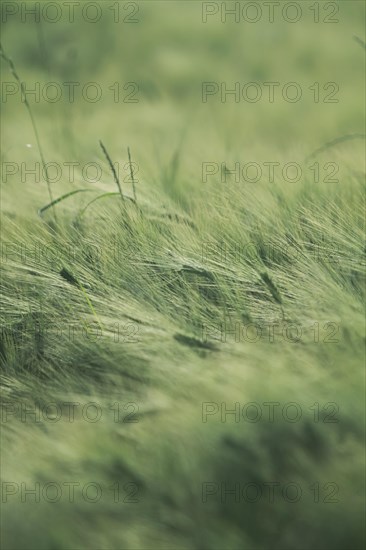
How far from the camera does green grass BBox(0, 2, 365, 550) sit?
2.32 feet

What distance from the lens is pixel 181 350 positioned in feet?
2.66

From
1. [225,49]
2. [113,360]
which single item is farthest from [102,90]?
[113,360]

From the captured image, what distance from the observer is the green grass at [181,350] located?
71 centimetres

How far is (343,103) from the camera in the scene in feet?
6.28

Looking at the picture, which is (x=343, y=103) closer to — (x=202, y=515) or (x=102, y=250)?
(x=102, y=250)
